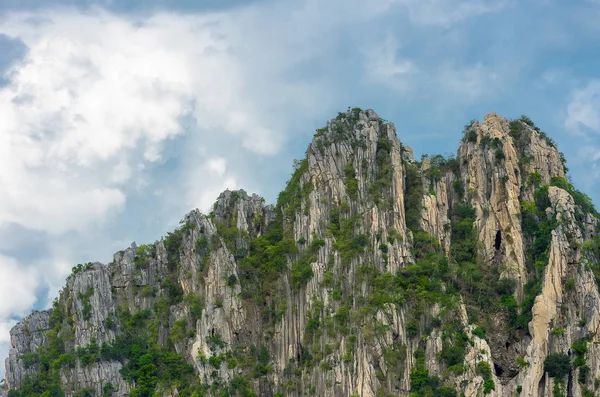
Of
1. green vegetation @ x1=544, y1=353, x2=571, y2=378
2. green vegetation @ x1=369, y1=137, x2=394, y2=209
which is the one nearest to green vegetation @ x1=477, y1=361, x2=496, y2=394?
green vegetation @ x1=544, y1=353, x2=571, y2=378

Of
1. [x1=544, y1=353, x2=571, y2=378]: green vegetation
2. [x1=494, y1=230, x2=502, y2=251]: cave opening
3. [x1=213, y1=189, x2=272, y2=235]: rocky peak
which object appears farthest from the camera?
[x1=213, y1=189, x2=272, y2=235]: rocky peak

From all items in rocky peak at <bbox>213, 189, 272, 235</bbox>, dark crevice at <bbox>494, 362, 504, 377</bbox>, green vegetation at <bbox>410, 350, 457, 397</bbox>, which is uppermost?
rocky peak at <bbox>213, 189, 272, 235</bbox>

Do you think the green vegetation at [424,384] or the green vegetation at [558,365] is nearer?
the green vegetation at [558,365]

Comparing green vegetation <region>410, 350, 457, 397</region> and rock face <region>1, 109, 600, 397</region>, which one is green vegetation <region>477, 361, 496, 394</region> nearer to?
rock face <region>1, 109, 600, 397</region>

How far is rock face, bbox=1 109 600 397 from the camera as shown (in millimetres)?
93875

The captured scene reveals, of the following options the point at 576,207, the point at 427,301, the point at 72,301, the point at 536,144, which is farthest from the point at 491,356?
the point at 72,301

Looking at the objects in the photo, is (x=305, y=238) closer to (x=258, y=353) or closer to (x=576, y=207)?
(x=258, y=353)

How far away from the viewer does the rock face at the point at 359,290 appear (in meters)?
93.9

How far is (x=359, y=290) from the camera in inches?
3841

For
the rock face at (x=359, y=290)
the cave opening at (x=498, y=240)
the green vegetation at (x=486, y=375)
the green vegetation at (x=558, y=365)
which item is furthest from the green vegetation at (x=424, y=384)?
the cave opening at (x=498, y=240)

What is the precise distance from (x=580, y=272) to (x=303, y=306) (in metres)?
22.3

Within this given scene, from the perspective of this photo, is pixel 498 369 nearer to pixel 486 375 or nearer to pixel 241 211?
pixel 486 375

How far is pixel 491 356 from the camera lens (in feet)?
311

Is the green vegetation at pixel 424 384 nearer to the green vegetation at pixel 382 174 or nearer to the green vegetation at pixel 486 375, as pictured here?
the green vegetation at pixel 486 375
